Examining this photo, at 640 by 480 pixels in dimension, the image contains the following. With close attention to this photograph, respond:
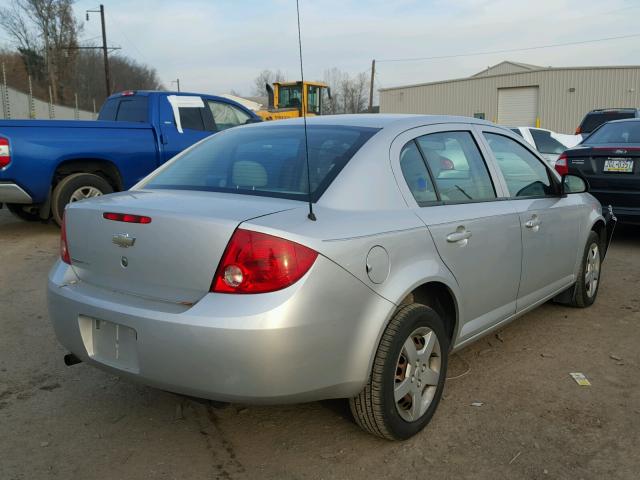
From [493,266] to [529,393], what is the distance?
0.76 meters

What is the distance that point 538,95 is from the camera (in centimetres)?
3681

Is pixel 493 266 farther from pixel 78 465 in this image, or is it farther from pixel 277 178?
pixel 78 465

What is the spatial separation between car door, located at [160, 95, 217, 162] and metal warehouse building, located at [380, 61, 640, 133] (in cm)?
2841

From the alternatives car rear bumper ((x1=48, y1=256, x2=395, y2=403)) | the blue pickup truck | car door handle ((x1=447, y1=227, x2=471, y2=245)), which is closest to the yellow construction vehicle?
the blue pickup truck

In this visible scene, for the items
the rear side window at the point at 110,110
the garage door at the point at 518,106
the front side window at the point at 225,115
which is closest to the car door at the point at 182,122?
the front side window at the point at 225,115

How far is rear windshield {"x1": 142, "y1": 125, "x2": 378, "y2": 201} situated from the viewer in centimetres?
286

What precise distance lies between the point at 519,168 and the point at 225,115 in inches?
243

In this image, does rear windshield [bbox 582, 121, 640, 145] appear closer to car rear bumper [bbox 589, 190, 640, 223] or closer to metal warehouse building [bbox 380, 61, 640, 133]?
car rear bumper [bbox 589, 190, 640, 223]

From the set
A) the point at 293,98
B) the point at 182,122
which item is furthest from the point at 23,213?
the point at 293,98

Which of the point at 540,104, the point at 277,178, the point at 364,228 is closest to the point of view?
the point at 364,228

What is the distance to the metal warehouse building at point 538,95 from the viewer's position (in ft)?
111

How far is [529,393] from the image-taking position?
134 inches

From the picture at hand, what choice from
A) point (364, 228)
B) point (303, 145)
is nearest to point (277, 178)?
point (303, 145)

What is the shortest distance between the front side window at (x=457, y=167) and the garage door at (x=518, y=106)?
35.8 meters
